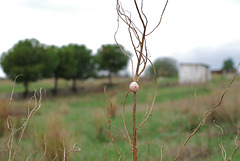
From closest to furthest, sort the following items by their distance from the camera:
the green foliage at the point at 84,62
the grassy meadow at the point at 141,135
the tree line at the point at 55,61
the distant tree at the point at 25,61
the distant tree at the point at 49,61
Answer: the grassy meadow at the point at 141,135 < the distant tree at the point at 25,61 < the tree line at the point at 55,61 < the distant tree at the point at 49,61 < the green foliage at the point at 84,62

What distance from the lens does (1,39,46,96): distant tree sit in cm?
2489

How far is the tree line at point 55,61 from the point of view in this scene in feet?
83.3

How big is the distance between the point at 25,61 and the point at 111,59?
11785mm

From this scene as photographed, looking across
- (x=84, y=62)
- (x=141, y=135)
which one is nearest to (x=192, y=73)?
(x=84, y=62)

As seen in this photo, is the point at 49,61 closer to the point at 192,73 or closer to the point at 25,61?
the point at 25,61

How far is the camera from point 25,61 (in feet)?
84.2

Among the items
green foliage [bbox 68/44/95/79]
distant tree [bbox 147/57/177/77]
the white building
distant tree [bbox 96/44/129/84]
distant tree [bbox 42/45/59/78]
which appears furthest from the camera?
distant tree [bbox 147/57/177/77]

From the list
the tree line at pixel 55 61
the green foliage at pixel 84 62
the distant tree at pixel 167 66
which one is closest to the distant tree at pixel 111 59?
the tree line at pixel 55 61

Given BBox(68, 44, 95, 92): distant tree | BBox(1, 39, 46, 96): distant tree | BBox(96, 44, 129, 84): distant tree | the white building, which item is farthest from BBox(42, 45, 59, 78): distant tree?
the white building

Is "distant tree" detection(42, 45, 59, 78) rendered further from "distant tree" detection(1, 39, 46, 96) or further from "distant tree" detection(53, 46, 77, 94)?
"distant tree" detection(53, 46, 77, 94)

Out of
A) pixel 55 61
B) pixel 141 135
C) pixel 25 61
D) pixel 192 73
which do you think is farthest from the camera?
pixel 192 73

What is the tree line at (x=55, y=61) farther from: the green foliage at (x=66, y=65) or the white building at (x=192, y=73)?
the white building at (x=192, y=73)

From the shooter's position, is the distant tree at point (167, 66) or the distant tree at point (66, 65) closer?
the distant tree at point (66, 65)

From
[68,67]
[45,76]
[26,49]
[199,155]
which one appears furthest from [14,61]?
[199,155]
